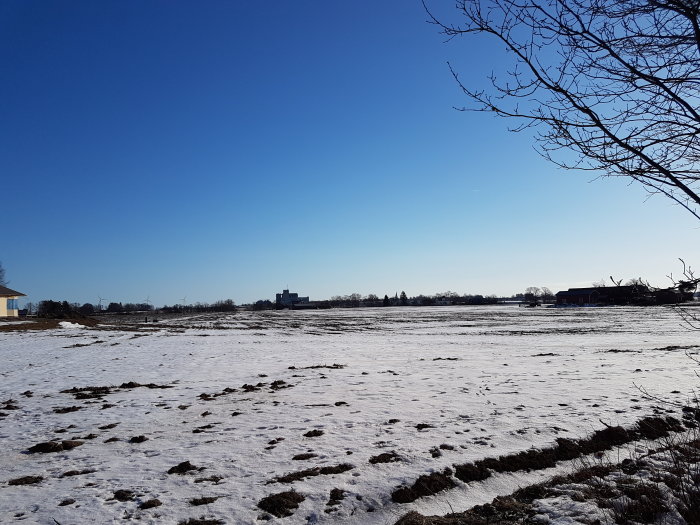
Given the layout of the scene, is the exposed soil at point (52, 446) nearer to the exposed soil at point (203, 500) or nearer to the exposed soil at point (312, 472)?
the exposed soil at point (203, 500)

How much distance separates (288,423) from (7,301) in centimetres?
7103

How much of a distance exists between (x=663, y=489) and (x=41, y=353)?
87.6 feet

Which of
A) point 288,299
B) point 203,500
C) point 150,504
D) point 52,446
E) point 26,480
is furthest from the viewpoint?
point 288,299

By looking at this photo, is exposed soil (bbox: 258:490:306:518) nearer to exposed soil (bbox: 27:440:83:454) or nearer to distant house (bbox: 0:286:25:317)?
exposed soil (bbox: 27:440:83:454)

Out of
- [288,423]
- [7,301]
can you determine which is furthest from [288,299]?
[288,423]

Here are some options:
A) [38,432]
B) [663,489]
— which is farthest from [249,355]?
→ [663,489]

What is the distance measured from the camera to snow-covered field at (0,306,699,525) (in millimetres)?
6020

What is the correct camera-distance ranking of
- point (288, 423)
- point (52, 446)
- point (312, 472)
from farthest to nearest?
point (288, 423), point (52, 446), point (312, 472)

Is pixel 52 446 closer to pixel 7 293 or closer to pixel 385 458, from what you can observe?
pixel 385 458

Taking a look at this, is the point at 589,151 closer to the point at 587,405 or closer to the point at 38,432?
the point at 587,405

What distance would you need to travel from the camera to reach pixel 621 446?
7.87 metres

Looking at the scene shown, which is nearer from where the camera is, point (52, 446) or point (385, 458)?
point (385, 458)

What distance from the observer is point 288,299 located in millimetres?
195250

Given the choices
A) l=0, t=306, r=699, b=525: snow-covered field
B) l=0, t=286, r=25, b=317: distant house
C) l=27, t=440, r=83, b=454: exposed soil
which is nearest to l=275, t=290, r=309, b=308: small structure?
l=0, t=286, r=25, b=317: distant house
